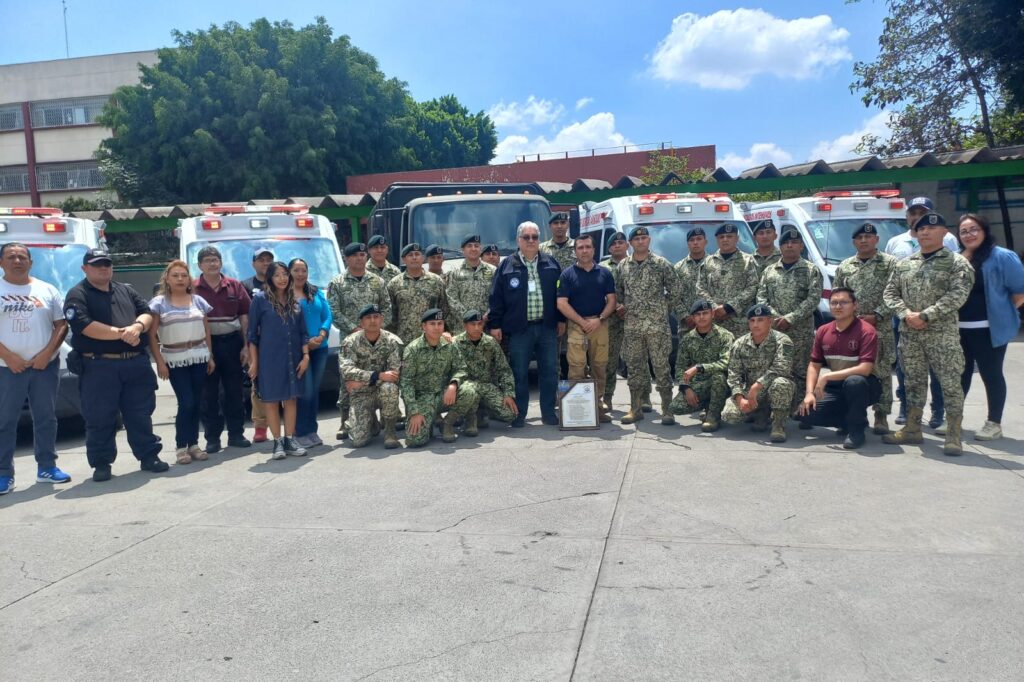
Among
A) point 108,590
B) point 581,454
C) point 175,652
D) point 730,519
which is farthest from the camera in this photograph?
point 581,454

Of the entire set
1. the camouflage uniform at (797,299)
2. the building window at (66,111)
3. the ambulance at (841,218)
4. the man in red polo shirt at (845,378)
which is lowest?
the man in red polo shirt at (845,378)

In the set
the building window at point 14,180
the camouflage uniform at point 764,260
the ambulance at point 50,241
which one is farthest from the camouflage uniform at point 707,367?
the building window at point 14,180

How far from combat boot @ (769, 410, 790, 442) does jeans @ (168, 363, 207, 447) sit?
190 inches

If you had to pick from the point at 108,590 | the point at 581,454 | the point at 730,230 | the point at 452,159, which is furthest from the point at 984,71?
the point at 452,159

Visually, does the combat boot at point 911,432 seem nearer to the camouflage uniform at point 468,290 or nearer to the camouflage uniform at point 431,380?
the camouflage uniform at point 431,380

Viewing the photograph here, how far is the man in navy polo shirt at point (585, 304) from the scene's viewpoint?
7.60 meters

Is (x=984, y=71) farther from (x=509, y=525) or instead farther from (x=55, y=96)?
(x=55, y=96)

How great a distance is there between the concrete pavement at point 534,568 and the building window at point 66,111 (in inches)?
1848

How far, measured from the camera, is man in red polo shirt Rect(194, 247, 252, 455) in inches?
285

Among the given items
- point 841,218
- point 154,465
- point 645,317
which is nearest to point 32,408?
point 154,465

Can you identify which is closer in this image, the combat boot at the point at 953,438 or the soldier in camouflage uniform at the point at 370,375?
the combat boot at the point at 953,438

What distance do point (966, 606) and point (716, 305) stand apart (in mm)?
4808

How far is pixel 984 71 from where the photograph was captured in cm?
2042

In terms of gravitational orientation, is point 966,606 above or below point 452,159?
below
